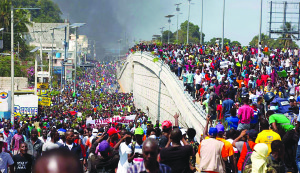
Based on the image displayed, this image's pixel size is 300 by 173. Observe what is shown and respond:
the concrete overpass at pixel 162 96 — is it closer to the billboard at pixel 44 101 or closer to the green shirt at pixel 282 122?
the billboard at pixel 44 101

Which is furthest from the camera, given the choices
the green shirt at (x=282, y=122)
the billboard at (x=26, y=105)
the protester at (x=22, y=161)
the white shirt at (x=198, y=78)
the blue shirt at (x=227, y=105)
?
the billboard at (x=26, y=105)

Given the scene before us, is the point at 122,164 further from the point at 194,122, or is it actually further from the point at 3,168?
the point at 194,122

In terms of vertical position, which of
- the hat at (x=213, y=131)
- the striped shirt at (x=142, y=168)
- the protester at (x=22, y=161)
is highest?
the striped shirt at (x=142, y=168)

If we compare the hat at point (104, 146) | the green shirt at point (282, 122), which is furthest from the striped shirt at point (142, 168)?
the green shirt at point (282, 122)

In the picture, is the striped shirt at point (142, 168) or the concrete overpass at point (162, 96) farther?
the concrete overpass at point (162, 96)

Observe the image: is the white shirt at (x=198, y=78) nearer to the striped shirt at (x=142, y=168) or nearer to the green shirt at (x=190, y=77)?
the green shirt at (x=190, y=77)

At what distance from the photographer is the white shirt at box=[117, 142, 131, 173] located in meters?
8.64

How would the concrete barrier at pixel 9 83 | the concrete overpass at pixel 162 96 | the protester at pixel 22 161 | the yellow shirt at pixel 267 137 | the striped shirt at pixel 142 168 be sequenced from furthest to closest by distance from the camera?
the concrete barrier at pixel 9 83, the concrete overpass at pixel 162 96, the protester at pixel 22 161, the yellow shirt at pixel 267 137, the striped shirt at pixel 142 168

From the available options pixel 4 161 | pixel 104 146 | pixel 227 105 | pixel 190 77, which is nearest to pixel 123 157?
pixel 104 146

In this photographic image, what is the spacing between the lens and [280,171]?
24.0 feet

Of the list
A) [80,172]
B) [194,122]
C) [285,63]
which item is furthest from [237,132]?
[285,63]

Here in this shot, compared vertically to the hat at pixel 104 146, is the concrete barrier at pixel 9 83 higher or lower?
lower

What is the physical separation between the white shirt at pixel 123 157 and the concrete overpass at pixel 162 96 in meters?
14.4

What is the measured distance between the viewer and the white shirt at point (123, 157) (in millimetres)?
8638
